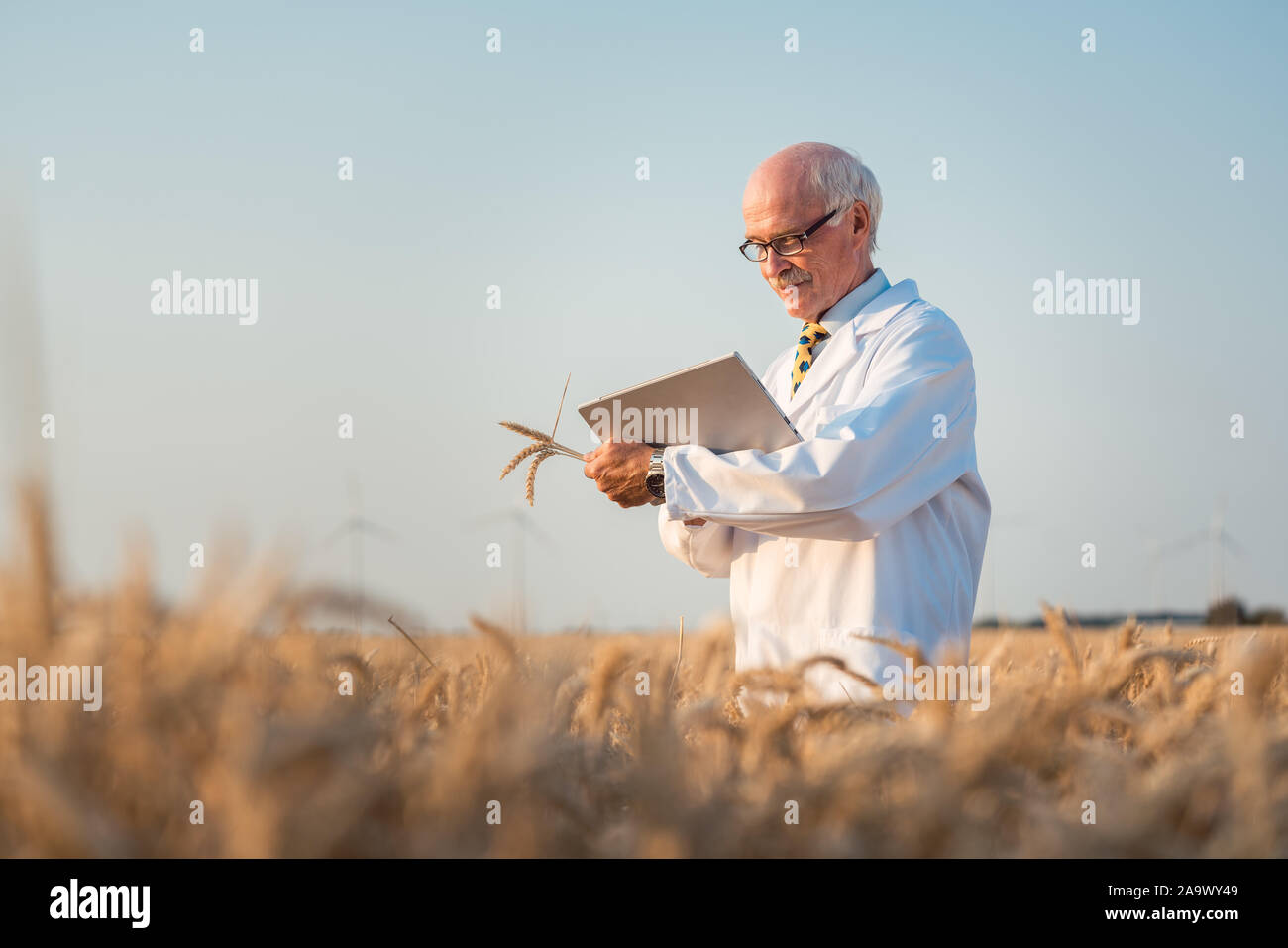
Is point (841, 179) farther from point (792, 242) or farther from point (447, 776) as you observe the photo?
point (447, 776)

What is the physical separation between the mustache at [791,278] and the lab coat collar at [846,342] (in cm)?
31

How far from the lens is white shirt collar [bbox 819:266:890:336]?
14.7ft

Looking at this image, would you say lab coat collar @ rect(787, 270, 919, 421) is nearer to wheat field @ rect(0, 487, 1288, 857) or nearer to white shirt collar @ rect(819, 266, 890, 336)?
white shirt collar @ rect(819, 266, 890, 336)

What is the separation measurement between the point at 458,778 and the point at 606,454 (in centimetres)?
279

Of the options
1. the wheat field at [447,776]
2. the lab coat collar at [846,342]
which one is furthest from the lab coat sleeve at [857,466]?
the wheat field at [447,776]

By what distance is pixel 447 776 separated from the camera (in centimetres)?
88

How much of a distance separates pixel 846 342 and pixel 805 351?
365 millimetres

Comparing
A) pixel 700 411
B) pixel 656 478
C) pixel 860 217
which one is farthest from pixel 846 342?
pixel 656 478

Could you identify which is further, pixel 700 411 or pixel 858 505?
pixel 700 411

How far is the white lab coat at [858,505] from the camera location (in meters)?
3.16

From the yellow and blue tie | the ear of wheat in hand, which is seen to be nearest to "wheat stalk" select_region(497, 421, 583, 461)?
the ear of wheat in hand

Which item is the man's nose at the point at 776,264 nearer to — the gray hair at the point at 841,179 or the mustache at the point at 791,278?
the mustache at the point at 791,278
